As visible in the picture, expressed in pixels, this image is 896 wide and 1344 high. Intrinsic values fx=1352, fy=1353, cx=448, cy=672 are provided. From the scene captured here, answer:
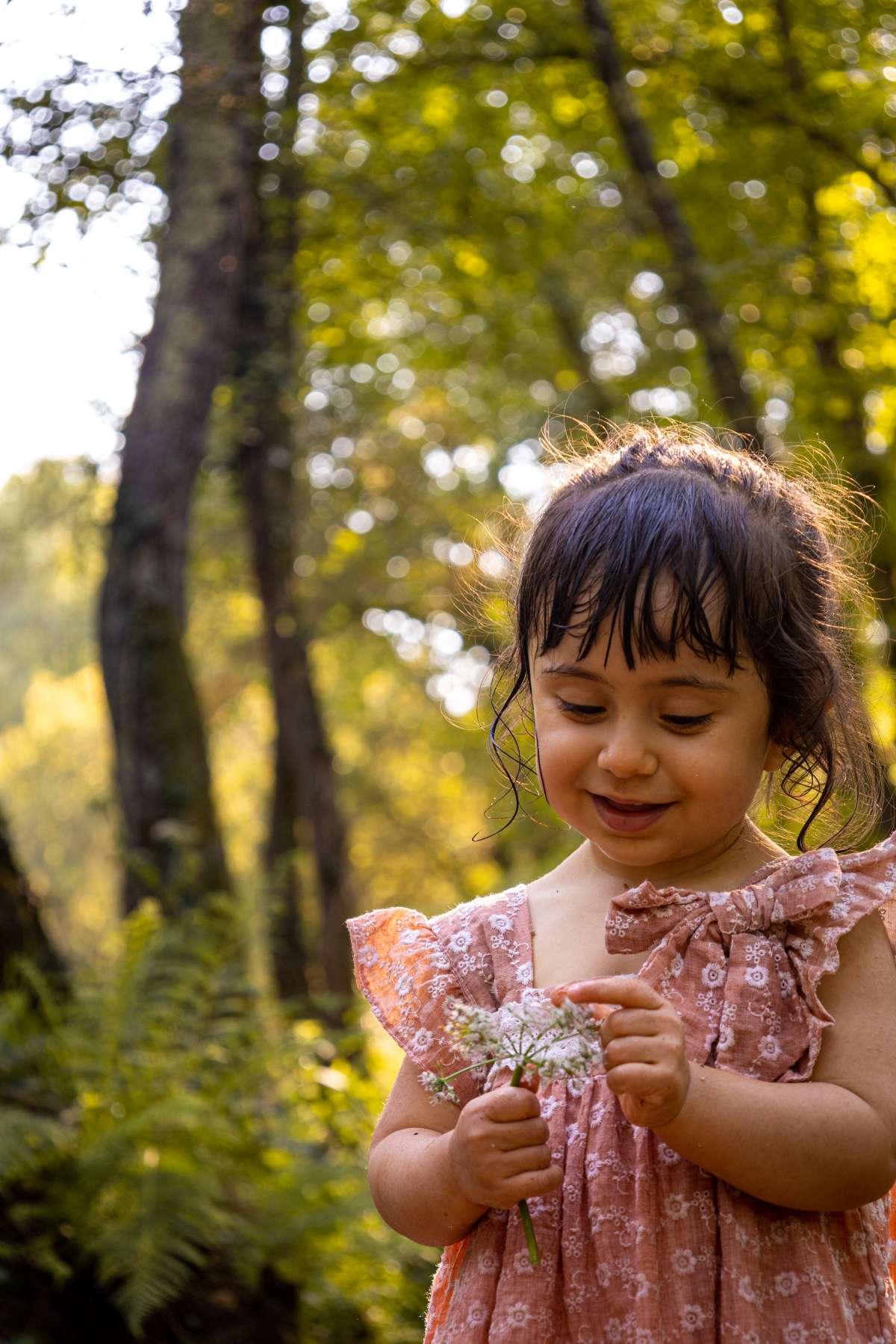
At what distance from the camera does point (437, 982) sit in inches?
79.6

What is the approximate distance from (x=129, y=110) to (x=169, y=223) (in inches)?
64.8

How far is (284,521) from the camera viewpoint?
9.95 metres

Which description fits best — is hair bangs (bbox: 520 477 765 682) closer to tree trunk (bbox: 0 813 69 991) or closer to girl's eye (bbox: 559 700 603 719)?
girl's eye (bbox: 559 700 603 719)

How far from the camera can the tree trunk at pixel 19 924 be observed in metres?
4.76

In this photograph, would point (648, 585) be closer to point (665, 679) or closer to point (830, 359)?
point (665, 679)

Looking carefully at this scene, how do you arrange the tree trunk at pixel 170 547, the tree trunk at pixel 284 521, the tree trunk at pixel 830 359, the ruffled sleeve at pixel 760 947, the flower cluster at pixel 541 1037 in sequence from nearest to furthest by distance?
the flower cluster at pixel 541 1037
the ruffled sleeve at pixel 760 947
the tree trunk at pixel 170 547
the tree trunk at pixel 830 359
the tree trunk at pixel 284 521

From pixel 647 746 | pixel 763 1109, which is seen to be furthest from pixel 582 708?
pixel 763 1109

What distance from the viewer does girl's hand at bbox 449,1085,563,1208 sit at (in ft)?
5.45

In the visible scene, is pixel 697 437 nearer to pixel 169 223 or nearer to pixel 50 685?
pixel 169 223

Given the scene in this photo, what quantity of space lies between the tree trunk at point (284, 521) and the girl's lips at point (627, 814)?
622 cm

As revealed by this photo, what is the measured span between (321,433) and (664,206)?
5830 millimetres

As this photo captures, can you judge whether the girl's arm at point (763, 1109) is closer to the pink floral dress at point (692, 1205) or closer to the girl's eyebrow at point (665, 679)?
the pink floral dress at point (692, 1205)

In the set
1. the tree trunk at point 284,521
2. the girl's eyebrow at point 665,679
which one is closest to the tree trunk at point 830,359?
the tree trunk at point 284,521

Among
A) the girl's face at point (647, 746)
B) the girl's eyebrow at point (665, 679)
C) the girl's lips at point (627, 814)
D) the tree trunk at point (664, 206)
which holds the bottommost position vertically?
the tree trunk at point (664, 206)
